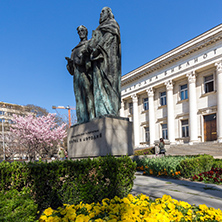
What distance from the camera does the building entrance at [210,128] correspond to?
24.3 metres

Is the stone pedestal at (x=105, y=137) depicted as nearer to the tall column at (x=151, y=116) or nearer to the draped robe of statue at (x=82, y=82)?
the draped robe of statue at (x=82, y=82)

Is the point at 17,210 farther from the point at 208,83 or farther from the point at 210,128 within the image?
the point at 208,83

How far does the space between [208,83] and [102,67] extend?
80.5ft

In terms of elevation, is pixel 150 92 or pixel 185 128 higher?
pixel 150 92

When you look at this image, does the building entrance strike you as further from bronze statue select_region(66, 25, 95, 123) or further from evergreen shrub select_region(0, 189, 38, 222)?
evergreen shrub select_region(0, 189, 38, 222)

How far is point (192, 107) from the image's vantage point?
85.7 ft

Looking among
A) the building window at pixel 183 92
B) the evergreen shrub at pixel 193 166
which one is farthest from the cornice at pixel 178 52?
the evergreen shrub at pixel 193 166

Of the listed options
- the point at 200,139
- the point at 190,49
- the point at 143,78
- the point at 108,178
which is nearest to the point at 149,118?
the point at 143,78

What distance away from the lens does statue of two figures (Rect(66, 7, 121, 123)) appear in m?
5.80

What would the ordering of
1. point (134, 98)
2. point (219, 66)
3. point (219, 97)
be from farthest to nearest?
point (134, 98) → point (219, 66) → point (219, 97)

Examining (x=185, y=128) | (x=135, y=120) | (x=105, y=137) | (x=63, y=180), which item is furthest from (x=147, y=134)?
(x=63, y=180)

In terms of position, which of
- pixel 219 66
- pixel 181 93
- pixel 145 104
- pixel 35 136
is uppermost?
pixel 219 66

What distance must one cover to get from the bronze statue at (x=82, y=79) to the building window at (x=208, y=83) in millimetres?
23808

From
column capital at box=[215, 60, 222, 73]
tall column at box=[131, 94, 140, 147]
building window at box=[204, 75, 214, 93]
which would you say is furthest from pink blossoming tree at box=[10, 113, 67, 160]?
column capital at box=[215, 60, 222, 73]
